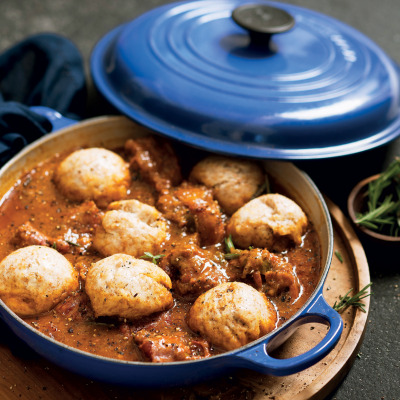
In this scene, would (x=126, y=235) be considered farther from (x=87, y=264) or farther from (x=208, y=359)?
(x=208, y=359)

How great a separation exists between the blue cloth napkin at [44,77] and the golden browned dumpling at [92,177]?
17.5 inches

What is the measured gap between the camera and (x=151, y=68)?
3129 millimetres

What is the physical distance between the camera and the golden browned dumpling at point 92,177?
2.83 m

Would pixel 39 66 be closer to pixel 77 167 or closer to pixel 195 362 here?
pixel 77 167

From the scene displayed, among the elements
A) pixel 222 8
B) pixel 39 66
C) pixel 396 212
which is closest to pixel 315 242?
pixel 396 212

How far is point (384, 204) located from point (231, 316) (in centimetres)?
134

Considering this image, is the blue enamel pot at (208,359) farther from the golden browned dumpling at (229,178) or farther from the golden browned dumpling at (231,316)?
the golden browned dumpling at (229,178)

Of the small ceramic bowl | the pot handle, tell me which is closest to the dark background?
the small ceramic bowl

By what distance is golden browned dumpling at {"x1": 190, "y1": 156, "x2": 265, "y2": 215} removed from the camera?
285 centimetres

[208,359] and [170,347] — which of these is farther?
[170,347]

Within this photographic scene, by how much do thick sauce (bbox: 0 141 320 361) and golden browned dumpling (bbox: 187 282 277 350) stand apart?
0.07 metres

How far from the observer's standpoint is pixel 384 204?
2.98 metres

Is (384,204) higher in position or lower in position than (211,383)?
higher

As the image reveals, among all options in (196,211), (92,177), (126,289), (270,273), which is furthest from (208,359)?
(92,177)
